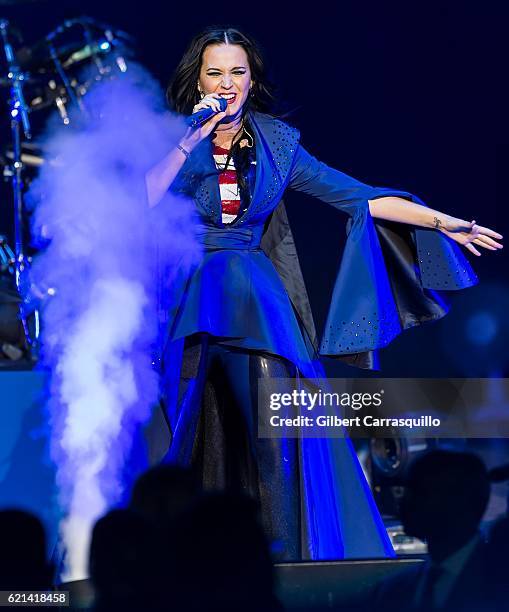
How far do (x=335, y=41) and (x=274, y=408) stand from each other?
6.98 ft

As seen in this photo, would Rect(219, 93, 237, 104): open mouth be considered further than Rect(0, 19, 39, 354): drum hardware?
No

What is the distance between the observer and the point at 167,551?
4.76 feet

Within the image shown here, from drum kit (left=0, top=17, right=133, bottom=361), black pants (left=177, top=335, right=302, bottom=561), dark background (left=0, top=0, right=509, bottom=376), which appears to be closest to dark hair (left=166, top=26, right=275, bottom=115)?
black pants (left=177, top=335, right=302, bottom=561)

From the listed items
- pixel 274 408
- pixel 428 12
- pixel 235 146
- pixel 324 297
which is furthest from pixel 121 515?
pixel 428 12

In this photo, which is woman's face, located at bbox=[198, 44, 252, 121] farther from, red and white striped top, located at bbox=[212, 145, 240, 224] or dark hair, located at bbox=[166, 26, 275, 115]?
red and white striped top, located at bbox=[212, 145, 240, 224]

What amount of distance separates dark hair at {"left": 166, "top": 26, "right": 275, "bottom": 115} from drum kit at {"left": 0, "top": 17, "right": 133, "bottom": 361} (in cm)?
136

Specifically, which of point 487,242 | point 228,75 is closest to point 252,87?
point 228,75

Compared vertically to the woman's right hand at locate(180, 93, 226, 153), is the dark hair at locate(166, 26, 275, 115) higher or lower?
higher

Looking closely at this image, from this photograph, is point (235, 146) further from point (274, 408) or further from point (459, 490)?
point (459, 490)

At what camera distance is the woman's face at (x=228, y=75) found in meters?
2.56

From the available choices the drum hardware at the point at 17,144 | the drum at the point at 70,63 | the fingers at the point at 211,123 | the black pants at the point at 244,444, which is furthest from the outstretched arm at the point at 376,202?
the drum at the point at 70,63

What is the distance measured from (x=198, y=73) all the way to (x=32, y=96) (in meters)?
2.44

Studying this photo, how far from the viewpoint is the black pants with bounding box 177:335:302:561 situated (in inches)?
94.7

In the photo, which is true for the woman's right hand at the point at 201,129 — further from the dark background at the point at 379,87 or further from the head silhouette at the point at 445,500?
the dark background at the point at 379,87
